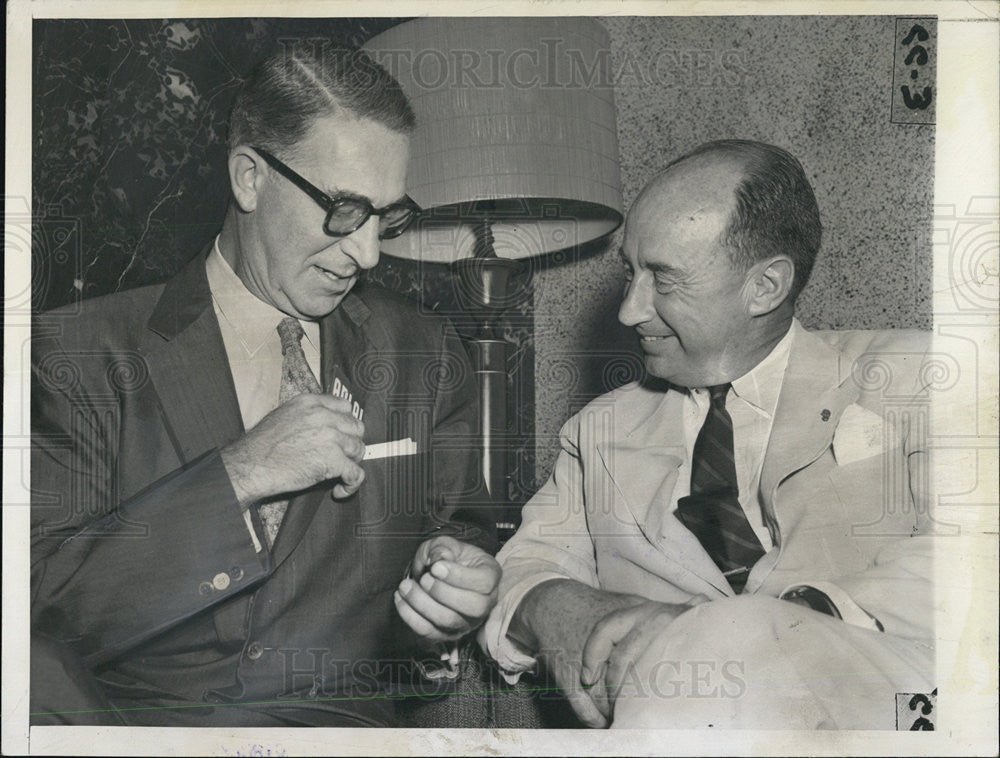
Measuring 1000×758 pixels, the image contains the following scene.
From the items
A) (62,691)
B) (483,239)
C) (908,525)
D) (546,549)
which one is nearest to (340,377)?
(483,239)

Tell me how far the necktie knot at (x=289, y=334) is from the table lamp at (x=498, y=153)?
0.25 meters

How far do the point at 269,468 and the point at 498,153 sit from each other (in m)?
0.78

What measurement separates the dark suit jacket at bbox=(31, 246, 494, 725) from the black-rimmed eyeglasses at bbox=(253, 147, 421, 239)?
0.43 ft

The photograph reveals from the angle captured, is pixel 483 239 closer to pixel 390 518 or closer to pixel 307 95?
pixel 307 95

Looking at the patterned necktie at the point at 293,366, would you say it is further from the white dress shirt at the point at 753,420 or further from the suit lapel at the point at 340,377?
the white dress shirt at the point at 753,420

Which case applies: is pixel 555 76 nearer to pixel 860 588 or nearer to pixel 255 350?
pixel 255 350

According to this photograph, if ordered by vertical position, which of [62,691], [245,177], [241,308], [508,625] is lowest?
[62,691]

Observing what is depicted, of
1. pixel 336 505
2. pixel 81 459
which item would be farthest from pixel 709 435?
pixel 81 459

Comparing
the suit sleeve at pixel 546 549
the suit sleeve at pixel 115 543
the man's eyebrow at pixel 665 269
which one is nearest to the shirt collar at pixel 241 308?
the suit sleeve at pixel 115 543

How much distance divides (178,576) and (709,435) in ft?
3.57

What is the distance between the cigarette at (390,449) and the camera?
2131 millimetres

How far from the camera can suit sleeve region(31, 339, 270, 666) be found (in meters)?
→ 2.05

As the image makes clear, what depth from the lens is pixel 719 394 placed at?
6.89 feet

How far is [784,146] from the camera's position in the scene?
215 centimetres
